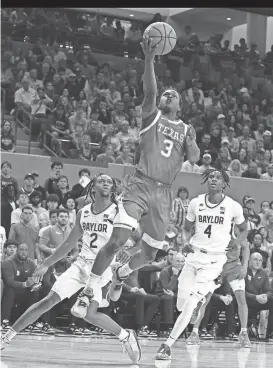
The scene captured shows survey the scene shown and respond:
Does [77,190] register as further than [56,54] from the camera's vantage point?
No

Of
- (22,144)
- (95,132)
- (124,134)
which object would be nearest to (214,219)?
(95,132)

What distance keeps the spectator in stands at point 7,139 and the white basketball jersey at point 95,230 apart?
7211mm

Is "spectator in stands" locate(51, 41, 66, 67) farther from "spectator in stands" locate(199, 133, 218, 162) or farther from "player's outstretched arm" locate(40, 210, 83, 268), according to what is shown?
"player's outstretched arm" locate(40, 210, 83, 268)

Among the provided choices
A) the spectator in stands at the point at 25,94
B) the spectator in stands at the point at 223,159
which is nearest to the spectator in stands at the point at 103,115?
the spectator in stands at the point at 25,94

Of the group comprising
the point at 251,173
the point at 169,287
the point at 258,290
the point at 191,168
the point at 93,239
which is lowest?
the point at 258,290

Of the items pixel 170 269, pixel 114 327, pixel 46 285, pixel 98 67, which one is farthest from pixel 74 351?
pixel 98 67

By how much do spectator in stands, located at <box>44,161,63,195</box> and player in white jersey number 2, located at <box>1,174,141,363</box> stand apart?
18.6ft

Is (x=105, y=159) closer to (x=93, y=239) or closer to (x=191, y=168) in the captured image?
(x=191, y=168)

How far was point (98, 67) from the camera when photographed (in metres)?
20.8

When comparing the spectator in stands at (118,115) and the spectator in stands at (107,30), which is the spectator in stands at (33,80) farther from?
the spectator in stands at (107,30)

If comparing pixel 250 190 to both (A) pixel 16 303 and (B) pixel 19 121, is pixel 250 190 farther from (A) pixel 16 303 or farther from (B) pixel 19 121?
(A) pixel 16 303

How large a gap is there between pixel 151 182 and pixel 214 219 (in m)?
2.51

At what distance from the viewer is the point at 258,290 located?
1276 cm

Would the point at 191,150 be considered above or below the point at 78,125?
above
